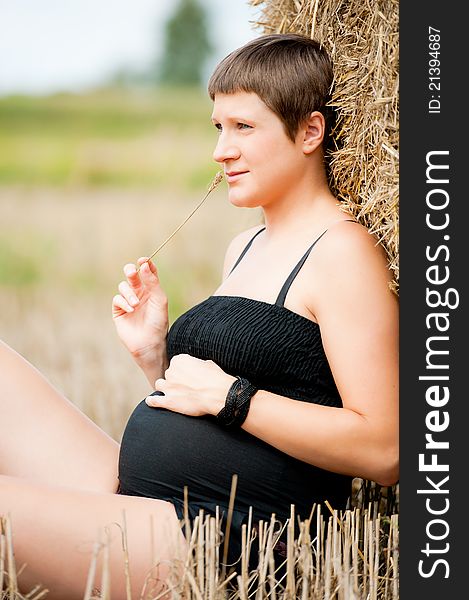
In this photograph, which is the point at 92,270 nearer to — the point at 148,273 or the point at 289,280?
the point at 148,273

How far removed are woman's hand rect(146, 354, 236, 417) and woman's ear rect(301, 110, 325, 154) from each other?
0.54m

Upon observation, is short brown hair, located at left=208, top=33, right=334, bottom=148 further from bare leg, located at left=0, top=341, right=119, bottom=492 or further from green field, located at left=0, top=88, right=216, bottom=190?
green field, located at left=0, top=88, right=216, bottom=190

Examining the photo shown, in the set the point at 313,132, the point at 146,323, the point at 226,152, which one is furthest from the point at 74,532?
the point at 313,132

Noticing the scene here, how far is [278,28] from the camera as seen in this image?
2576 mm

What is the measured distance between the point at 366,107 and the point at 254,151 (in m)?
0.26

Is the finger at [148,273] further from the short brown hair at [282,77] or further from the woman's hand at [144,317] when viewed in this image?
the short brown hair at [282,77]

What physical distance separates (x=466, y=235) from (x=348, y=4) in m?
0.76

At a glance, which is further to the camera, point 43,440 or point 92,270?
point 92,270

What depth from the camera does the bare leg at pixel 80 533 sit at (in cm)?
192

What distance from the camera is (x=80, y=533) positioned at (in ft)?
6.35


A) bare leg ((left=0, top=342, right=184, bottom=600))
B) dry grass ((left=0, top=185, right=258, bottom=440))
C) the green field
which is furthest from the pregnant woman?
the green field

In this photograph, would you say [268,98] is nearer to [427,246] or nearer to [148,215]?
[427,246]

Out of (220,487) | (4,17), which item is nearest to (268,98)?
(220,487)

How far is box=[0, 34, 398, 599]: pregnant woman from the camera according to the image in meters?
1.92
